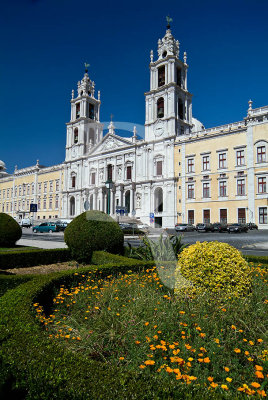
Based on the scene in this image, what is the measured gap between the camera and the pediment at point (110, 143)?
53094mm

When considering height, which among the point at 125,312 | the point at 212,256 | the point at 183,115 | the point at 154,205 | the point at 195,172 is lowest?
the point at 125,312

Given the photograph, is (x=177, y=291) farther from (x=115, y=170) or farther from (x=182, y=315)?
(x=115, y=170)

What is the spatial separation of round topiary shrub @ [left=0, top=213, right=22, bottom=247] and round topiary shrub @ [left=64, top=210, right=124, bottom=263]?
6452 mm

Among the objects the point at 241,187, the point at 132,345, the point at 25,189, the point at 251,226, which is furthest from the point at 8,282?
the point at 25,189

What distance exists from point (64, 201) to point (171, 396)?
62366mm

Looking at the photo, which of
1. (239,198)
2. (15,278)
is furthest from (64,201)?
(15,278)

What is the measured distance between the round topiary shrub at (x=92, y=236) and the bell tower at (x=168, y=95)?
3604cm

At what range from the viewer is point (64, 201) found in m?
62.4

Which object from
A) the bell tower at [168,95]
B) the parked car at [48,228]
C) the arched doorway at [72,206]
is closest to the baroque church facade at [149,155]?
the bell tower at [168,95]

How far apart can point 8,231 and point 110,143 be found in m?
41.9

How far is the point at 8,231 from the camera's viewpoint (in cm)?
1608

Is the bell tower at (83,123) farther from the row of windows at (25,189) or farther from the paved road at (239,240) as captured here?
the paved road at (239,240)

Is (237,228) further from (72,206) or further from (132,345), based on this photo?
(72,206)

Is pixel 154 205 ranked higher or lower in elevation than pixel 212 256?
higher
